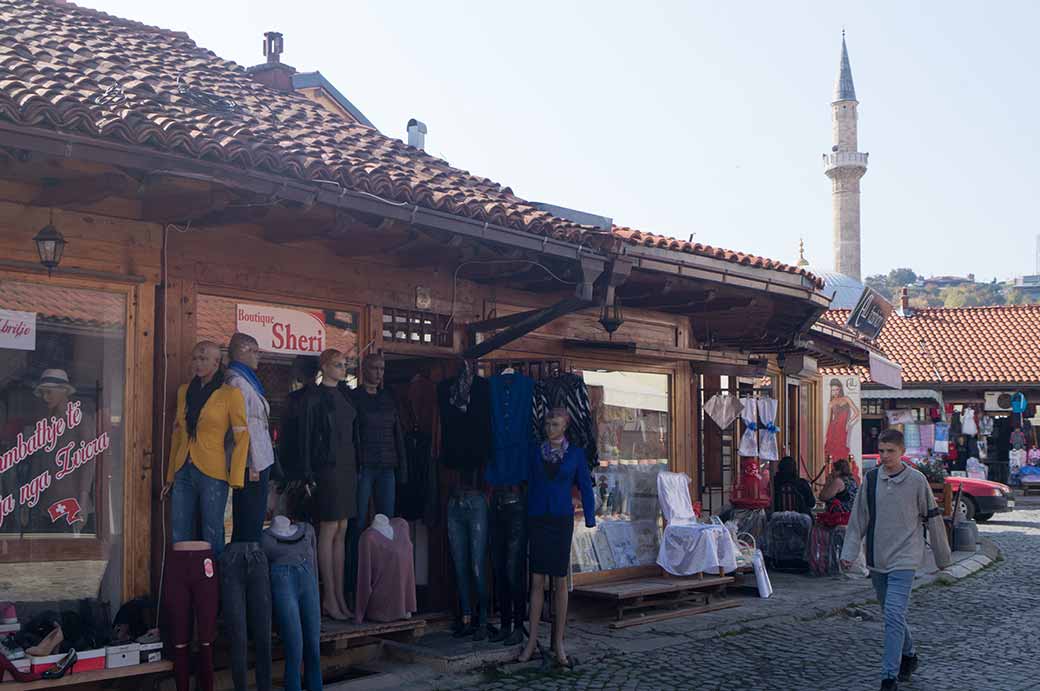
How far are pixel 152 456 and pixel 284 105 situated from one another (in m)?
3.81

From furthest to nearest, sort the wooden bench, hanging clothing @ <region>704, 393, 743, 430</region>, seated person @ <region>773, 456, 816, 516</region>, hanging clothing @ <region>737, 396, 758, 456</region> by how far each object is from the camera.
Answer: seated person @ <region>773, 456, 816, 516</region> < hanging clothing @ <region>737, 396, 758, 456</region> < hanging clothing @ <region>704, 393, 743, 430</region> < the wooden bench

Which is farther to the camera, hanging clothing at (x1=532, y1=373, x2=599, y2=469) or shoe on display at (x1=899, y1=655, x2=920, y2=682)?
hanging clothing at (x1=532, y1=373, x2=599, y2=469)

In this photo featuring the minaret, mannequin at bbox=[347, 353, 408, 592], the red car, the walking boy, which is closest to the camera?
the walking boy

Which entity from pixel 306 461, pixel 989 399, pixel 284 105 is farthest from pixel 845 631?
pixel 989 399

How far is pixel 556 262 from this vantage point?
354 inches

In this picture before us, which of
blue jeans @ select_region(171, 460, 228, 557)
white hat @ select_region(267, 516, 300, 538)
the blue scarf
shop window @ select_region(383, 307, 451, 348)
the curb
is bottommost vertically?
the curb

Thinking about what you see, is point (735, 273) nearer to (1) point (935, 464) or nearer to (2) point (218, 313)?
(2) point (218, 313)

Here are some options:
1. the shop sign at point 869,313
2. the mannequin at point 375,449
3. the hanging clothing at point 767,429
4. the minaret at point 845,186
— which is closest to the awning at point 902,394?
the shop sign at point 869,313

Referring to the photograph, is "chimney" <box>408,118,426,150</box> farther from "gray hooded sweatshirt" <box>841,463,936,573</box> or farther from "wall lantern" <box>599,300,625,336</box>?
"gray hooded sweatshirt" <box>841,463,936,573</box>

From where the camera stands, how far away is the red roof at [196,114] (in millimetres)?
5590

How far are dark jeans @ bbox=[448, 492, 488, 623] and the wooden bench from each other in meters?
1.51

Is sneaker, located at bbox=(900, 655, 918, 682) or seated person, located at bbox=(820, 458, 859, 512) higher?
seated person, located at bbox=(820, 458, 859, 512)

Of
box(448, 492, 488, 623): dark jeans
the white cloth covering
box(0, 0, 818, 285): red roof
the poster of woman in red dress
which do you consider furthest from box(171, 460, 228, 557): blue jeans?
the poster of woman in red dress

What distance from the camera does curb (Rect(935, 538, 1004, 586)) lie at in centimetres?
1319
